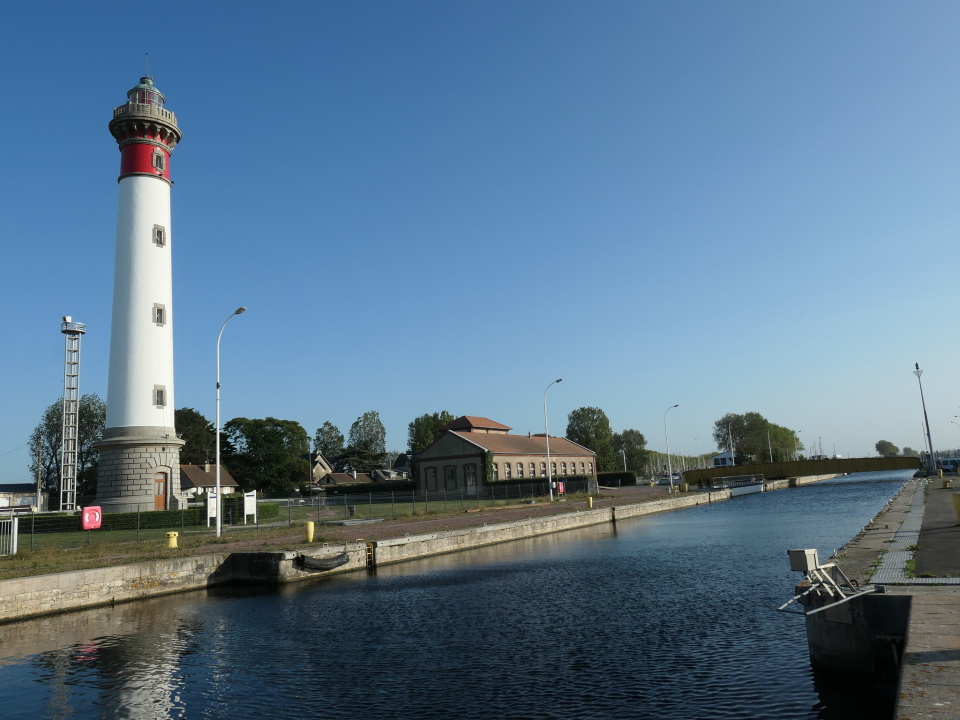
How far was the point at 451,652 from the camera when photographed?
14.2 meters

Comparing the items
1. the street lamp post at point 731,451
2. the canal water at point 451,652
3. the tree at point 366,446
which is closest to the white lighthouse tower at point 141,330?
the canal water at point 451,652

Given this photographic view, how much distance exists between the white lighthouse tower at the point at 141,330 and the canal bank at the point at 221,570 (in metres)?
14.9

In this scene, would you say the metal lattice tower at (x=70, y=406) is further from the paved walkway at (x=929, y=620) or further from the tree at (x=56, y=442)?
the paved walkway at (x=929, y=620)

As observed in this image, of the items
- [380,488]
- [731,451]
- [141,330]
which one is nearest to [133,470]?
[141,330]

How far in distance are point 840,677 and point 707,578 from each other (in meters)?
11.2

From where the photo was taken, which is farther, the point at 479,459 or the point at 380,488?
the point at 380,488

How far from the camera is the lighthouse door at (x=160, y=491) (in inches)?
1730

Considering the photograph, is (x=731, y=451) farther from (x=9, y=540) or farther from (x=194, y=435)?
(x=9, y=540)

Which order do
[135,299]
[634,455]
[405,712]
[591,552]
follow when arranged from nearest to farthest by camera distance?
1. [405,712]
2. [591,552]
3. [135,299]
4. [634,455]

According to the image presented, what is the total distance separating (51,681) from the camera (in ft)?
43.9

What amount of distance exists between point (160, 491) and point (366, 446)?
88.3 metres

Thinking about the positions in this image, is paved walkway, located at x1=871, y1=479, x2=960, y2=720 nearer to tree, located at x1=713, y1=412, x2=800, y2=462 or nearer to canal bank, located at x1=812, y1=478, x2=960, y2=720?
canal bank, located at x1=812, y1=478, x2=960, y2=720

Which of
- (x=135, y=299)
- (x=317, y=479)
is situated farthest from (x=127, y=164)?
(x=317, y=479)

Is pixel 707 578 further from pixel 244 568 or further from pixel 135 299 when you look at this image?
pixel 135 299
